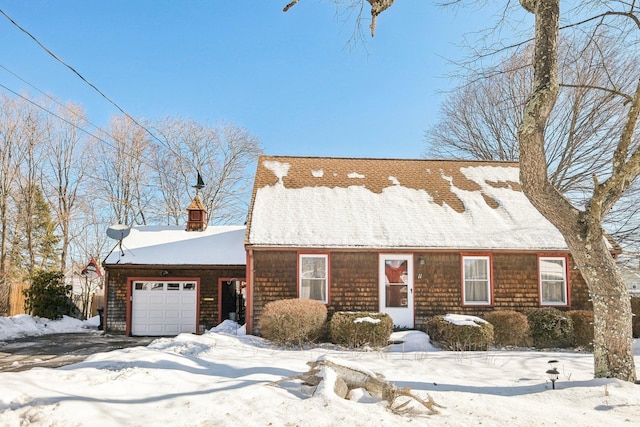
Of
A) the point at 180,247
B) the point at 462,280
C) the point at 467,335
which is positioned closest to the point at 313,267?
the point at 462,280

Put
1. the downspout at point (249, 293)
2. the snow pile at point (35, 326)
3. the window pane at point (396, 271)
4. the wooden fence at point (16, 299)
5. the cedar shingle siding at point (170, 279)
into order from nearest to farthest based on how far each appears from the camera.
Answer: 1. the downspout at point (249, 293)
2. the window pane at point (396, 271)
3. the snow pile at point (35, 326)
4. the cedar shingle siding at point (170, 279)
5. the wooden fence at point (16, 299)

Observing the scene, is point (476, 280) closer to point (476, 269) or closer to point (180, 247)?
point (476, 269)

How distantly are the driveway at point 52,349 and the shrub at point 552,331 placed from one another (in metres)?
10.4

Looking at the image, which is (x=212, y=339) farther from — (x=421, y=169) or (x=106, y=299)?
(x=421, y=169)

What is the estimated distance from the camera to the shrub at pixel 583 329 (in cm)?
1188

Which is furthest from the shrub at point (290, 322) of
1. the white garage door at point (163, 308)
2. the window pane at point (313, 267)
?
the white garage door at point (163, 308)

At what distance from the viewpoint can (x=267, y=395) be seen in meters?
5.36

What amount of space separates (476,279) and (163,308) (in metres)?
10.3

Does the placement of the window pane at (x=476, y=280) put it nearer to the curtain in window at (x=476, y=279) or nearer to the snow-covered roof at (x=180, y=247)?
the curtain in window at (x=476, y=279)

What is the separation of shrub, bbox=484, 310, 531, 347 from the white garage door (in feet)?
31.8

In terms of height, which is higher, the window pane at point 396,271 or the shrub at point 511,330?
the window pane at point 396,271

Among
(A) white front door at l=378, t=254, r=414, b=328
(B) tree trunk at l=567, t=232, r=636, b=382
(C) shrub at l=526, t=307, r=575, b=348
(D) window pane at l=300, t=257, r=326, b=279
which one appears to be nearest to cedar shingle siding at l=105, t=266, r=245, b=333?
(D) window pane at l=300, t=257, r=326, b=279

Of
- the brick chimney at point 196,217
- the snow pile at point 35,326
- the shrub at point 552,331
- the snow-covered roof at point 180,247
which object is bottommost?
the snow pile at point 35,326

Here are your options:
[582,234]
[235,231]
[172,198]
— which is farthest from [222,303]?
[172,198]
